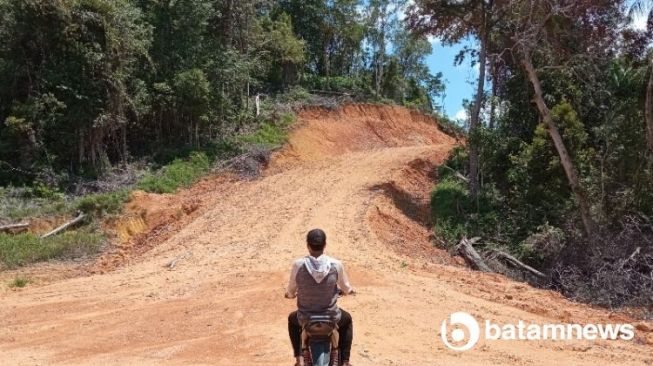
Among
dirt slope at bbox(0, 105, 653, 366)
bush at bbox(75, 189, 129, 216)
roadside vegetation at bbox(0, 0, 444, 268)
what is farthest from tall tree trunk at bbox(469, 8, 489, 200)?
bush at bbox(75, 189, 129, 216)

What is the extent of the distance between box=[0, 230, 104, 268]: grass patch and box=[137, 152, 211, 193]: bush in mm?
3900

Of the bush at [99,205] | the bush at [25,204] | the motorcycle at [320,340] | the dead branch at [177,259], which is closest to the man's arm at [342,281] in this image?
the motorcycle at [320,340]

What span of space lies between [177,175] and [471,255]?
964cm

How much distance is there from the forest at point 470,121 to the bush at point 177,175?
2.5 inches

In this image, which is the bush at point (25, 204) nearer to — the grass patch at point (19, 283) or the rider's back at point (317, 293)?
the grass patch at point (19, 283)

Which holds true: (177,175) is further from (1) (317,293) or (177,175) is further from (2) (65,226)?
(1) (317,293)

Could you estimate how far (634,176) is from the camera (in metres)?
13.5

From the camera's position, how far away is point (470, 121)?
19.2 meters

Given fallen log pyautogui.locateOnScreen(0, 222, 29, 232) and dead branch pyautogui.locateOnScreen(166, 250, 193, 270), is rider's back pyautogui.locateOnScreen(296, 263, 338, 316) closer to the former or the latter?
dead branch pyautogui.locateOnScreen(166, 250, 193, 270)

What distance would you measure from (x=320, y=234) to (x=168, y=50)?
17296 millimetres

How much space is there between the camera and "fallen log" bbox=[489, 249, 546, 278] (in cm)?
1256

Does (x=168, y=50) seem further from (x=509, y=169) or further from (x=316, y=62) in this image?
(x=316, y=62)

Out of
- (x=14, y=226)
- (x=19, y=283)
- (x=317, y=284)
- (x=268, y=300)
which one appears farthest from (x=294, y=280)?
(x=14, y=226)

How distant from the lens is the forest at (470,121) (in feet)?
43.6
